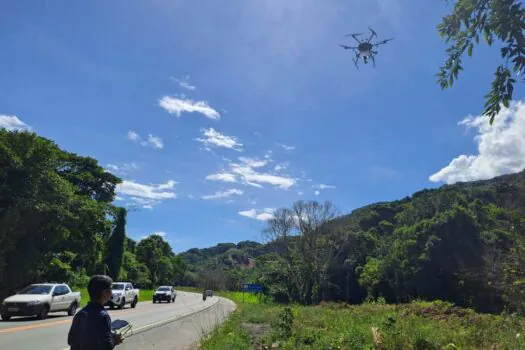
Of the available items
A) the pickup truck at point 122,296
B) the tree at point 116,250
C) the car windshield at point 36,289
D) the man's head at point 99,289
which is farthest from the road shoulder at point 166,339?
the tree at point 116,250

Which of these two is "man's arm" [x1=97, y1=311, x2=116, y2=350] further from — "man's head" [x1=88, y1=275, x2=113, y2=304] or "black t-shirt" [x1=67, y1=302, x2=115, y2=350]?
"man's head" [x1=88, y1=275, x2=113, y2=304]

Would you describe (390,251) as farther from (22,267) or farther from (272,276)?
(22,267)

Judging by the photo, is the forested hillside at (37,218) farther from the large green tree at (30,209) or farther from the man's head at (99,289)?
the man's head at (99,289)

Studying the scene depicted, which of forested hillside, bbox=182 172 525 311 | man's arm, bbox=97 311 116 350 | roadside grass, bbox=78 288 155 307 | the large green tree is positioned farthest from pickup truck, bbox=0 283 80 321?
forested hillside, bbox=182 172 525 311

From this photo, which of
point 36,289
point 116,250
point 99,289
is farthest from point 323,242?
point 99,289

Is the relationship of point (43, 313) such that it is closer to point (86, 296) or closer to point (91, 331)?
point (91, 331)

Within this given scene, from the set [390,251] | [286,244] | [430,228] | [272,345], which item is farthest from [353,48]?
[286,244]
